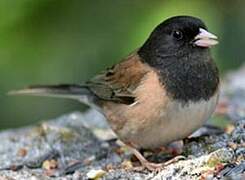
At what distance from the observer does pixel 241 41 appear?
570 centimetres

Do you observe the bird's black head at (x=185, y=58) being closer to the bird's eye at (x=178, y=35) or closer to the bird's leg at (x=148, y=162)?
the bird's eye at (x=178, y=35)

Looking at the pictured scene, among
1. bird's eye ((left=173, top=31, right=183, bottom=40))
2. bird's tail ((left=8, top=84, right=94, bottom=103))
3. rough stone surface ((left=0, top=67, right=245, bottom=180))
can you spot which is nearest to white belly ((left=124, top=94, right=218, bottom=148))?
rough stone surface ((left=0, top=67, right=245, bottom=180))

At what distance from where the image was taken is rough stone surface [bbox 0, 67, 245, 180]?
3305 mm

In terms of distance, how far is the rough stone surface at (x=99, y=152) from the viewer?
10.8 ft

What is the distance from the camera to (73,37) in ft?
17.9

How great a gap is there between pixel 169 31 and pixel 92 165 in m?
0.77

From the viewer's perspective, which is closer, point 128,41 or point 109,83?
point 109,83

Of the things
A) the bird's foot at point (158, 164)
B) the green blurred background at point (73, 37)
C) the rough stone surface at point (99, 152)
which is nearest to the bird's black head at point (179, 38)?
the rough stone surface at point (99, 152)

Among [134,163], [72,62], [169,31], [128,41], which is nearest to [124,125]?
[134,163]

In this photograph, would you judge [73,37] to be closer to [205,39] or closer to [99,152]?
[99,152]

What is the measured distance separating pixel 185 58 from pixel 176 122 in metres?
0.34

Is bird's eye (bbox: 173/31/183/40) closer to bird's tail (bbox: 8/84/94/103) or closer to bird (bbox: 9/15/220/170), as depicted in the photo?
bird (bbox: 9/15/220/170)

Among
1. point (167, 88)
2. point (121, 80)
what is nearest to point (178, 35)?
point (167, 88)

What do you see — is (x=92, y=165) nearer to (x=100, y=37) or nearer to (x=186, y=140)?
(x=186, y=140)
